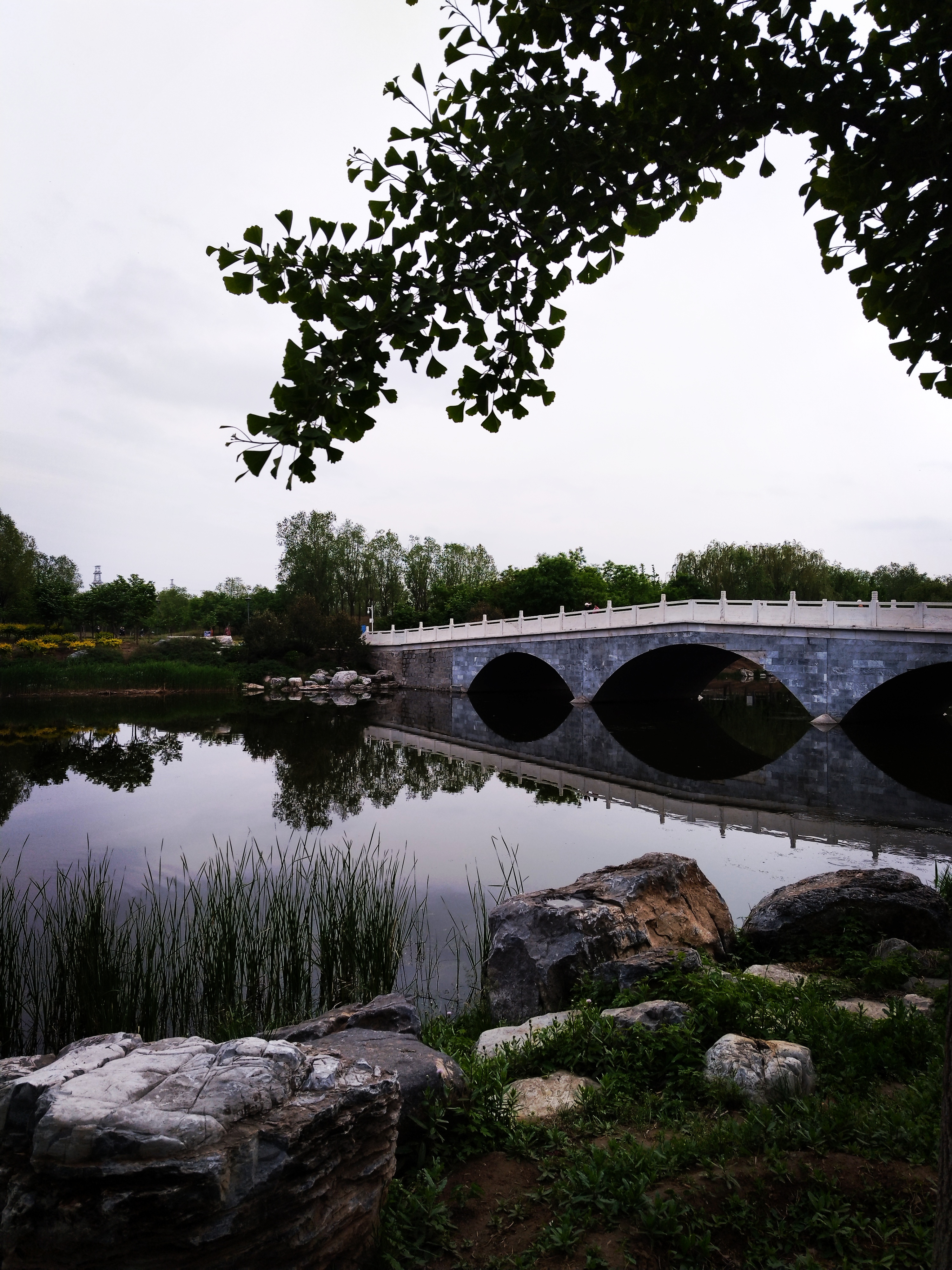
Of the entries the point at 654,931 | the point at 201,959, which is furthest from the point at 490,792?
the point at 654,931

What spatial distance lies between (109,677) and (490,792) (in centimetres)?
2211

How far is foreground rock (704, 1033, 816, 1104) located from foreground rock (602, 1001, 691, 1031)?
0.37 metres

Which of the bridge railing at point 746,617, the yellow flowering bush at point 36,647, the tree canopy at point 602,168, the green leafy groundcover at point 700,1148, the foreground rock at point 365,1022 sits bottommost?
the foreground rock at point 365,1022

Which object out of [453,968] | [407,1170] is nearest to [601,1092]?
[407,1170]

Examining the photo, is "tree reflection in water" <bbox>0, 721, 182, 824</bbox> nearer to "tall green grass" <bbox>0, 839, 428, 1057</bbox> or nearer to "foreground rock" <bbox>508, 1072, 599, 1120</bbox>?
"tall green grass" <bbox>0, 839, 428, 1057</bbox>

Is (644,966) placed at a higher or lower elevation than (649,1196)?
lower

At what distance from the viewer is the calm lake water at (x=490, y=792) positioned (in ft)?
29.7

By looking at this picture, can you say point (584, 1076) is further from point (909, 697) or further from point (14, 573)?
point (14, 573)

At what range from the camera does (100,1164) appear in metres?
1.92

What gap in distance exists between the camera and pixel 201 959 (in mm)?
5668

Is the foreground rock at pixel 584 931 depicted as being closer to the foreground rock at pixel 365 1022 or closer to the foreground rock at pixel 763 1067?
the foreground rock at pixel 365 1022

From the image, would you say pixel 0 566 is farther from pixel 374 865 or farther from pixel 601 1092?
pixel 601 1092

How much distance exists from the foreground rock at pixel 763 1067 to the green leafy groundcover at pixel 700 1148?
0.06 m

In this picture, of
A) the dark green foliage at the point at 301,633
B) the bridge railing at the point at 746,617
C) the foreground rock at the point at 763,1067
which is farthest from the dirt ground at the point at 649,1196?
the dark green foliage at the point at 301,633
